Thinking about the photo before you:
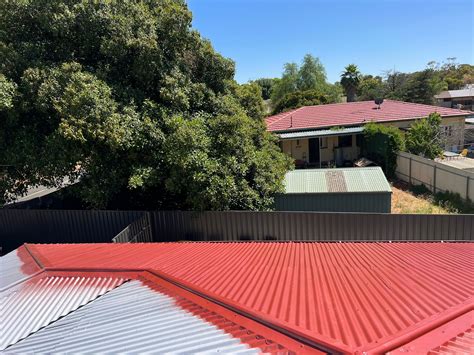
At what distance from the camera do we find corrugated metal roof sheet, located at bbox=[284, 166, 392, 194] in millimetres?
12352

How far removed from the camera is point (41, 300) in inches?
177

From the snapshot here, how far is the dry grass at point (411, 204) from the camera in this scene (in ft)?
44.8

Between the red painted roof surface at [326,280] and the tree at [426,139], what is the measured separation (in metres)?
13.3

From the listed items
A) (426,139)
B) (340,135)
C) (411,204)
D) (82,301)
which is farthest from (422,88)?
(82,301)

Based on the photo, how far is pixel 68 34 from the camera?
1110cm

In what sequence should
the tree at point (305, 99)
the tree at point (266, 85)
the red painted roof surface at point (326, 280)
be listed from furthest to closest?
the tree at point (266, 85) → the tree at point (305, 99) → the red painted roof surface at point (326, 280)

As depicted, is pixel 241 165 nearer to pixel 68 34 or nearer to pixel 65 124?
pixel 65 124

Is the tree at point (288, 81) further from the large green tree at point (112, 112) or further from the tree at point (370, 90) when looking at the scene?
the large green tree at point (112, 112)

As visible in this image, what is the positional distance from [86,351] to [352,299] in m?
2.94

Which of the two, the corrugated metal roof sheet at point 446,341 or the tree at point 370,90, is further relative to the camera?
the tree at point 370,90

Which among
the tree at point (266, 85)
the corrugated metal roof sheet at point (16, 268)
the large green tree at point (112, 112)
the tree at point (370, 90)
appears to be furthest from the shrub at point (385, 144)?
the tree at point (266, 85)

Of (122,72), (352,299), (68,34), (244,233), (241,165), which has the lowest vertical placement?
(244,233)

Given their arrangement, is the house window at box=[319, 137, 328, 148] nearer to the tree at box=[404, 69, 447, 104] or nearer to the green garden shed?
the green garden shed

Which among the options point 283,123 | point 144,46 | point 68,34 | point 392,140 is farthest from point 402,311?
point 283,123
